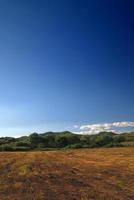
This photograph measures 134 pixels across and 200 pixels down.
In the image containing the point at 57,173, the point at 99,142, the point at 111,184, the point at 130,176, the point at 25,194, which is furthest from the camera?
the point at 99,142

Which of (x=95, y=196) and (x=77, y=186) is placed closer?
(x=95, y=196)

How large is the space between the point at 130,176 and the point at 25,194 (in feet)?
26.5

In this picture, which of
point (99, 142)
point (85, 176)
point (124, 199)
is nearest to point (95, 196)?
point (124, 199)

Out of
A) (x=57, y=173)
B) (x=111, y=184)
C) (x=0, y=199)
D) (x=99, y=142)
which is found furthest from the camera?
(x=99, y=142)

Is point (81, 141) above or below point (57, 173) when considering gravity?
above

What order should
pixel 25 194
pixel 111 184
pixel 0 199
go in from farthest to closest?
pixel 111 184
pixel 25 194
pixel 0 199

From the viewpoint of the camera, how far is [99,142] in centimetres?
7562

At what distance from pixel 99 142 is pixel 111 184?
5833cm

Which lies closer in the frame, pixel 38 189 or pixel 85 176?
pixel 38 189

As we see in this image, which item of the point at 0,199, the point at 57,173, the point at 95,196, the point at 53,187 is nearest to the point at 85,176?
the point at 57,173

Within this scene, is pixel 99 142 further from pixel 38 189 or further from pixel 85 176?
pixel 38 189

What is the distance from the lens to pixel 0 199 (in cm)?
1413

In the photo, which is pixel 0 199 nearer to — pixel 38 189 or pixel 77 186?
pixel 38 189

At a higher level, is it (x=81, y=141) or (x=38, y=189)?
(x=81, y=141)
